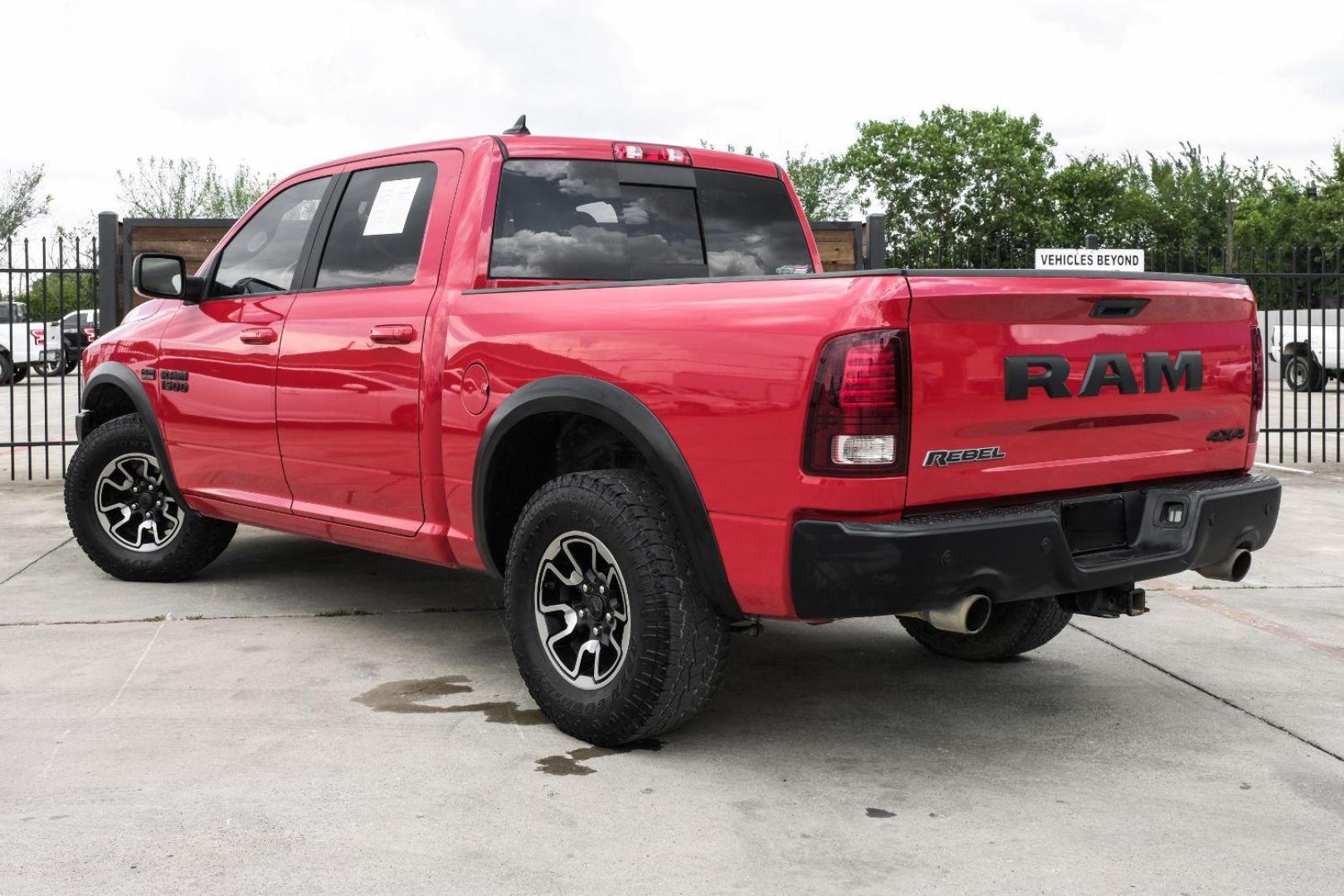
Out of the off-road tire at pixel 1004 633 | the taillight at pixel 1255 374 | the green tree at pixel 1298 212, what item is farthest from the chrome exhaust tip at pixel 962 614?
the green tree at pixel 1298 212

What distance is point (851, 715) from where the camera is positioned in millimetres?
4430

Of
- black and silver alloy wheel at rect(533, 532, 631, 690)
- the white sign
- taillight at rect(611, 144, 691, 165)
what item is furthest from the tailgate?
the white sign

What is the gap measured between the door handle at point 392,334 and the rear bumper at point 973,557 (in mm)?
1831

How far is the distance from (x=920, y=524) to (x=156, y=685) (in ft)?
9.39

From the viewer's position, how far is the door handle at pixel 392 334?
466 centimetres

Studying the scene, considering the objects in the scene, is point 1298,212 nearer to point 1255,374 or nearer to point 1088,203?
point 1088,203

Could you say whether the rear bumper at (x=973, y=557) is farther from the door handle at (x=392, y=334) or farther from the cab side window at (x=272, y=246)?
the cab side window at (x=272, y=246)

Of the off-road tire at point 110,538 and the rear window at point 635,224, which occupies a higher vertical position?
the rear window at point 635,224

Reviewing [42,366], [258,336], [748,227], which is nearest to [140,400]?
[258,336]

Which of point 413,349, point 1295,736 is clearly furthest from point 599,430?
point 1295,736

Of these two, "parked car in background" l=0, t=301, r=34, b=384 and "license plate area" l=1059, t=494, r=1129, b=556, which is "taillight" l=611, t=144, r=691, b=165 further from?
"parked car in background" l=0, t=301, r=34, b=384

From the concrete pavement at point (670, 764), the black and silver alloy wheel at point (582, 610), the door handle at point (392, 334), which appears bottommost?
the concrete pavement at point (670, 764)

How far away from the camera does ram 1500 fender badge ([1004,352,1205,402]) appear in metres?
3.55

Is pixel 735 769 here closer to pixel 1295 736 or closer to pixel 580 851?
pixel 580 851
